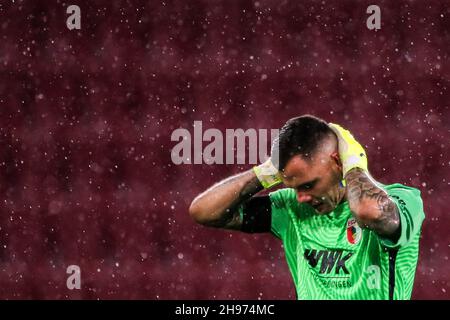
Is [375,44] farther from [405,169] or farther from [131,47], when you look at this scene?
[131,47]

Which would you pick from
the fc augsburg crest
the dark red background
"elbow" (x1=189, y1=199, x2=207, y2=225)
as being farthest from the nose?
the dark red background

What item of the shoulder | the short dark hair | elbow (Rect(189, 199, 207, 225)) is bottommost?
elbow (Rect(189, 199, 207, 225))

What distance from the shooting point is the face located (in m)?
3.05

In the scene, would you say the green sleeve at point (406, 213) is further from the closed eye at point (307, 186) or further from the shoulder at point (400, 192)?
the closed eye at point (307, 186)

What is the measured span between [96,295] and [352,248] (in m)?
2.40

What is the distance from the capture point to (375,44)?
197 inches

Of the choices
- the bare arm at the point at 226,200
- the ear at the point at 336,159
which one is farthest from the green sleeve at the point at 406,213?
the bare arm at the point at 226,200

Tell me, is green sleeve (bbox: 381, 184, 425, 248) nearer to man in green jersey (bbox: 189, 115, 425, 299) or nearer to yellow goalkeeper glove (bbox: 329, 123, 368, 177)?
man in green jersey (bbox: 189, 115, 425, 299)

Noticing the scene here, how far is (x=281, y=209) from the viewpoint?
11.3 feet

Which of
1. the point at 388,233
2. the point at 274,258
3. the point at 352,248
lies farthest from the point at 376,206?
the point at 274,258

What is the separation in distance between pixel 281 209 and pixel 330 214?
11.2 inches

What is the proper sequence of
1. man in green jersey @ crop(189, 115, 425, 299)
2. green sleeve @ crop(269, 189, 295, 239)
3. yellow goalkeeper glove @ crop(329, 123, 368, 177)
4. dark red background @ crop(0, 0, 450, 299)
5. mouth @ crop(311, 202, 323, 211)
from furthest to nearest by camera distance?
dark red background @ crop(0, 0, 450, 299) < green sleeve @ crop(269, 189, 295, 239) < mouth @ crop(311, 202, 323, 211) < yellow goalkeeper glove @ crop(329, 123, 368, 177) < man in green jersey @ crop(189, 115, 425, 299)

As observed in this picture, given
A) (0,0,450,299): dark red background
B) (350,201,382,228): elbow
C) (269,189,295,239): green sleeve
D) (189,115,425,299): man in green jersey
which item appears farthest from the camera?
(0,0,450,299): dark red background

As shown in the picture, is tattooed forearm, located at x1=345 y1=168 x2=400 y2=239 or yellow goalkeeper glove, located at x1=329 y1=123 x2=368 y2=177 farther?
yellow goalkeeper glove, located at x1=329 y1=123 x2=368 y2=177
